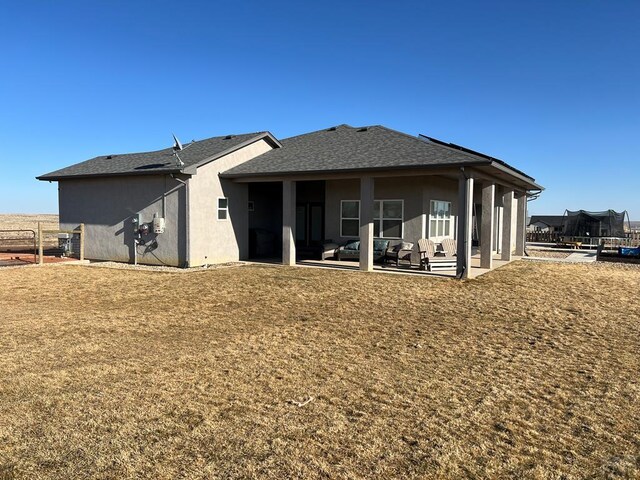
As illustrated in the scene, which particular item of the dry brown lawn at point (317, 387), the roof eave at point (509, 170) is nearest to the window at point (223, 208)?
the dry brown lawn at point (317, 387)

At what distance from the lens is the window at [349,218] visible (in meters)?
17.3

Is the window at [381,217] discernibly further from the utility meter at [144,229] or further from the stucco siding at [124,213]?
the utility meter at [144,229]

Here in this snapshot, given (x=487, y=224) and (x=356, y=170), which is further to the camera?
(x=487, y=224)

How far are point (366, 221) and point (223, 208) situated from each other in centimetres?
532

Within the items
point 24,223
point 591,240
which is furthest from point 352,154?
point 24,223

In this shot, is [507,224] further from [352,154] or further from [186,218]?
[186,218]

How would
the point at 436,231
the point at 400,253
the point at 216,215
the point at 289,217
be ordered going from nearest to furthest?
the point at 289,217, the point at 400,253, the point at 216,215, the point at 436,231

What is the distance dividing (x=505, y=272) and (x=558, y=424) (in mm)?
10919

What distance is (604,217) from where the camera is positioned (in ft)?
97.3

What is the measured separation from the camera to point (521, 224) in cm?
2155

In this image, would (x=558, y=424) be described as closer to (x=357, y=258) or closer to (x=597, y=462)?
(x=597, y=462)

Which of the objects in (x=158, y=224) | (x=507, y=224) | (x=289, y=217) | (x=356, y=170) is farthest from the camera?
(x=507, y=224)

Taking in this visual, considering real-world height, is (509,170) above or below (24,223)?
above

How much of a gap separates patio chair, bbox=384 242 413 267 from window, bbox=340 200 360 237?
1.88m
